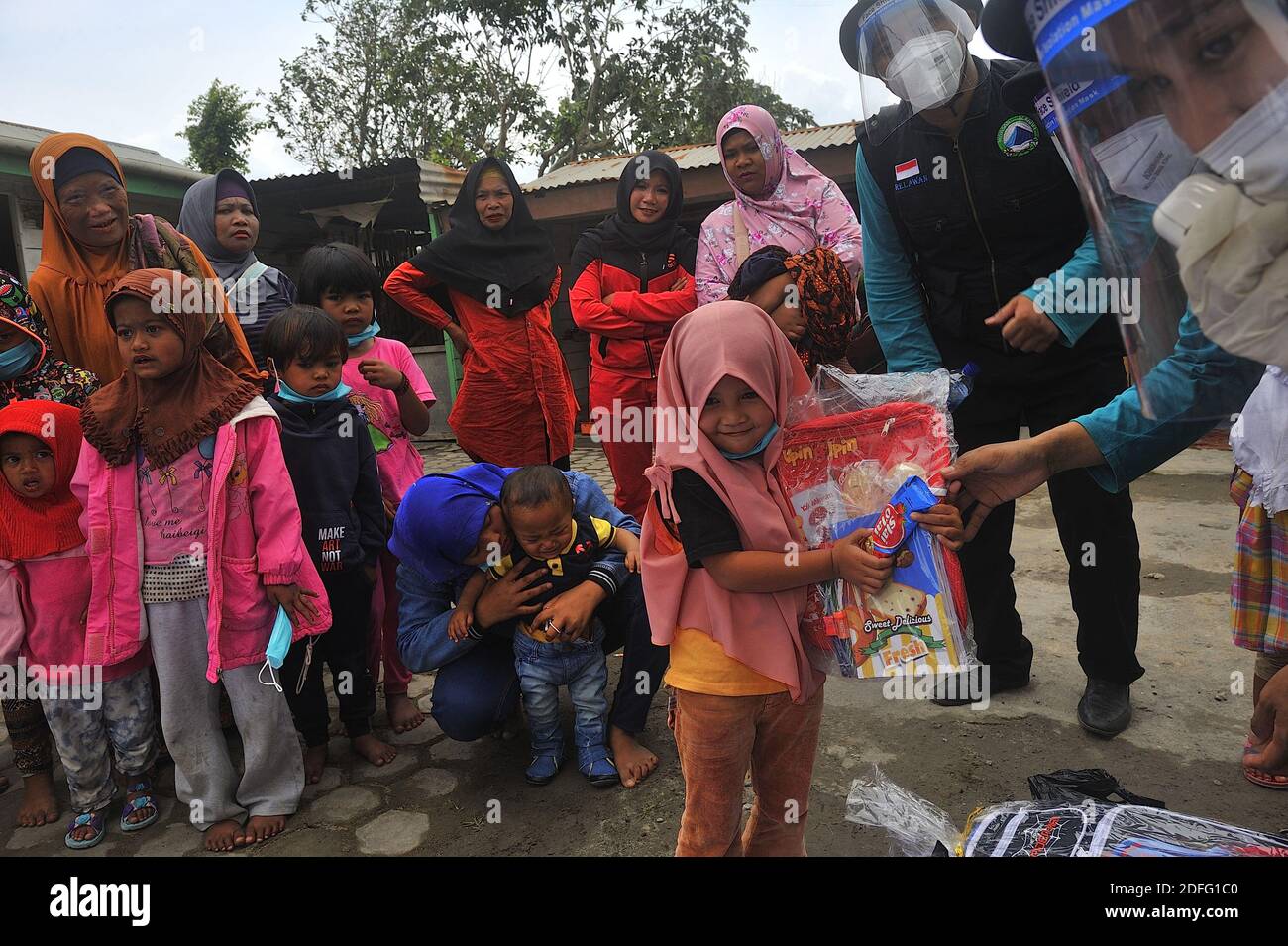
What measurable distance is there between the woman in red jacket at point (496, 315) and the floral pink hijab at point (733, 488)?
2.15 meters

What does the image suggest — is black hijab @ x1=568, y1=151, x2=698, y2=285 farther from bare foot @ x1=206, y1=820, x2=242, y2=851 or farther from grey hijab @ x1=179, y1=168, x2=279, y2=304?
bare foot @ x1=206, y1=820, x2=242, y2=851

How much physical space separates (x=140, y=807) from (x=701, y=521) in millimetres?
2086

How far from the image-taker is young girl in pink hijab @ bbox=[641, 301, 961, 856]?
160cm

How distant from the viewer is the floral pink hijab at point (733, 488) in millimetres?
1605

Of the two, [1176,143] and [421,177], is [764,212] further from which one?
[421,177]

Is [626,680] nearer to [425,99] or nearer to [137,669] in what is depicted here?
[137,669]

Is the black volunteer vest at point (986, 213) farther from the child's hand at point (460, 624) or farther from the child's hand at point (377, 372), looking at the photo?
the child's hand at point (377, 372)

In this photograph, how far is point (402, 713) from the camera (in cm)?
301

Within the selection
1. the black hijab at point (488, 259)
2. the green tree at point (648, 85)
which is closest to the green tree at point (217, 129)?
the green tree at point (648, 85)

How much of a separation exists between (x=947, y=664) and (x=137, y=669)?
7.81ft

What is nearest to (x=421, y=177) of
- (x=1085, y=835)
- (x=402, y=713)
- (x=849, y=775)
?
(x=402, y=713)

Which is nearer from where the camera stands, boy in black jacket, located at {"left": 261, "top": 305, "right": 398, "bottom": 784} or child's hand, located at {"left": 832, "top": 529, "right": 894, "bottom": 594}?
child's hand, located at {"left": 832, "top": 529, "right": 894, "bottom": 594}

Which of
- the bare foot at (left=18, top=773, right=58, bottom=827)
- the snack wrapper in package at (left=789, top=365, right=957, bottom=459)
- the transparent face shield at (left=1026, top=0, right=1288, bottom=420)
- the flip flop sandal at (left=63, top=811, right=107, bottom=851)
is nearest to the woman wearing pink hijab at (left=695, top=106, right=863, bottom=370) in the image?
the snack wrapper in package at (left=789, top=365, right=957, bottom=459)

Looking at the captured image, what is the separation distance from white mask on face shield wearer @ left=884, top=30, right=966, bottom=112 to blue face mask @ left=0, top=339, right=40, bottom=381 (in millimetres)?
2656
